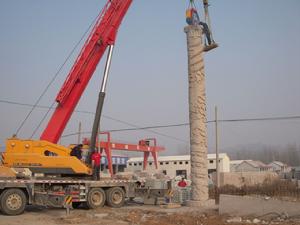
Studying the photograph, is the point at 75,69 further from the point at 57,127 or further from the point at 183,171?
the point at 183,171

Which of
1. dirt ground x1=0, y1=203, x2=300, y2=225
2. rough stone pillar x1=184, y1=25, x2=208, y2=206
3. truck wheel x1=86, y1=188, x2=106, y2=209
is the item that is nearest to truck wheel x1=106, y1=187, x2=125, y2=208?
truck wheel x1=86, y1=188, x2=106, y2=209

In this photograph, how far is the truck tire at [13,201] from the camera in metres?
15.4

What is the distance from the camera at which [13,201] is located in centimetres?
1559

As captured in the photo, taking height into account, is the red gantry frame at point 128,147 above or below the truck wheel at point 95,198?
above

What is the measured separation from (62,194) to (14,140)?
117 inches

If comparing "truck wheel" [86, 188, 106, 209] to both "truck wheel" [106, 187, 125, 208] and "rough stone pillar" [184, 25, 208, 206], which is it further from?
"rough stone pillar" [184, 25, 208, 206]

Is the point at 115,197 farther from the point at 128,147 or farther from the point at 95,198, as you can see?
the point at 128,147

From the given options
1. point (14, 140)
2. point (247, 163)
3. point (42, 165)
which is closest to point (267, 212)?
point (42, 165)

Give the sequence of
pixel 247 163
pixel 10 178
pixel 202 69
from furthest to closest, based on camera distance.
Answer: pixel 247 163, pixel 202 69, pixel 10 178

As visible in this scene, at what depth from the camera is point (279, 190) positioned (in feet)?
58.6

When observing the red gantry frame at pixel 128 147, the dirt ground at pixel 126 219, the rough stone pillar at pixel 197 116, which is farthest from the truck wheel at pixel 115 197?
the red gantry frame at pixel 128 147

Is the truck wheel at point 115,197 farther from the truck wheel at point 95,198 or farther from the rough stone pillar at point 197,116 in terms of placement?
the rough stone pillar at point 197,116

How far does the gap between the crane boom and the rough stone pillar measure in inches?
147

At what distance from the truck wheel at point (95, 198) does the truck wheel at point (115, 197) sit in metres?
0.35
